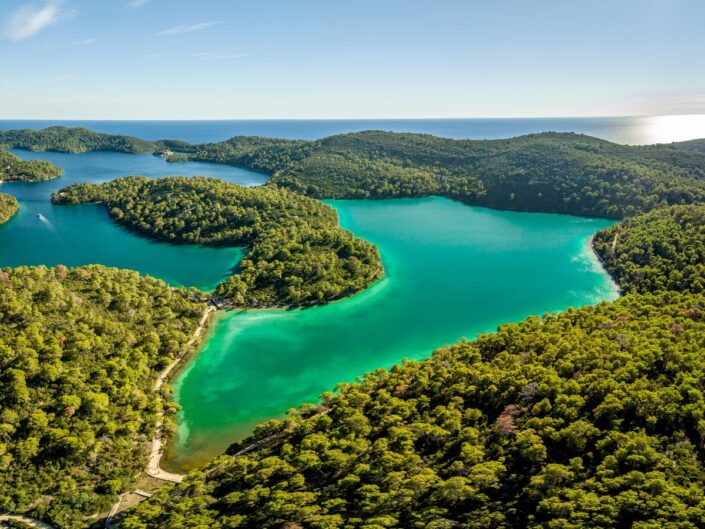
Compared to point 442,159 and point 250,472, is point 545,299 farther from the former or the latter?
Answer: point 442,159

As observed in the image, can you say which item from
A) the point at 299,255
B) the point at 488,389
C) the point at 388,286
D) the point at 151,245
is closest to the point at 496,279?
the point at 388,286

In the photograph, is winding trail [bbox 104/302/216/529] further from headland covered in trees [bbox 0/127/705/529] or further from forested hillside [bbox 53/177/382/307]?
forested hillside [bbox 53/177/382/307]

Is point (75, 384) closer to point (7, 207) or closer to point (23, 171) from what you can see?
point (7, 207)

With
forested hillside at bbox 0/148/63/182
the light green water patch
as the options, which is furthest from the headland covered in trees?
forested hillside at bbox 0/148/63/182

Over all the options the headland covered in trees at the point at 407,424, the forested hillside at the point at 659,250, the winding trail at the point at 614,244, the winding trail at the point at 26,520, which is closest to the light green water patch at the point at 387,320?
the forested hillside at the point at 659,250

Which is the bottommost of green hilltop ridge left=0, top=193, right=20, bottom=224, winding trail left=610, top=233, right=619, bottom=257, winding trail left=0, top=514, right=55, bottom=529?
winding trail left=0, top=514, right=55, bottom=529

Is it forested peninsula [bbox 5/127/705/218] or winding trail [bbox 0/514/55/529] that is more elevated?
forested peninsula [bbox 5/127/705/218]
